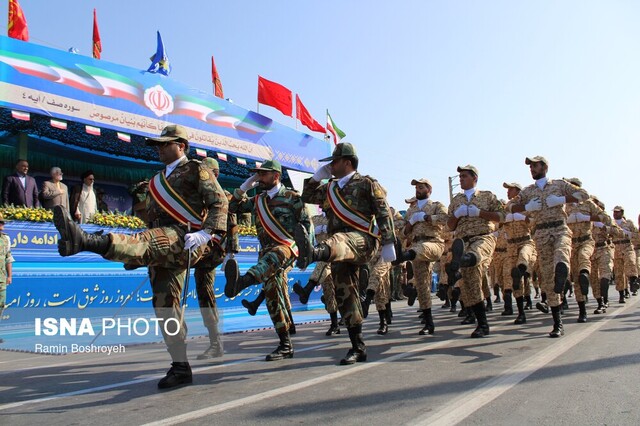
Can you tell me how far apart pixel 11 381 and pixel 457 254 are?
4.65 metres

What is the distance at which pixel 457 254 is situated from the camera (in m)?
6.23

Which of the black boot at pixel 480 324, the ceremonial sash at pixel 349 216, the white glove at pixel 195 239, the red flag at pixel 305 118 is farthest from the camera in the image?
the red flag at pixel 305 118

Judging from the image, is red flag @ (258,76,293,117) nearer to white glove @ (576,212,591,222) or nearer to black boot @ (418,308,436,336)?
white glove @ (576,212,591,222)

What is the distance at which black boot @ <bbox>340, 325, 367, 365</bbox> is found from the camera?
4773mm

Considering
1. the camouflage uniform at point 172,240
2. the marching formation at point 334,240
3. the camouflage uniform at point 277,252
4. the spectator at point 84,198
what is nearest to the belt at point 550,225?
the marching formation at point 334,240

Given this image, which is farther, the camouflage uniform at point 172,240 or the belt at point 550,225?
the belt at point 550,225

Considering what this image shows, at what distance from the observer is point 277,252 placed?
531cm

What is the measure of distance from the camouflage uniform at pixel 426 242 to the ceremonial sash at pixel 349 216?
2603mm

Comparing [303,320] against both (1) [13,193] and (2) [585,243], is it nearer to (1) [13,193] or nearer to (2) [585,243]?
(2) [585,243]

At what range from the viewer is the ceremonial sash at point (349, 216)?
5.01m

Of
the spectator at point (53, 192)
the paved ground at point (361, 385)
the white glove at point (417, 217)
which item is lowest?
the paved ground at point (361, 385)

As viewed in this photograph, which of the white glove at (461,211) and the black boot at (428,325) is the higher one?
the white glove at (461,211)

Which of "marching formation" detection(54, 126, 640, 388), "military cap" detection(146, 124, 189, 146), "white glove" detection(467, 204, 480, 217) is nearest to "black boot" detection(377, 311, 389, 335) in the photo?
"marching formation" detection(54, 126, 640, 388)

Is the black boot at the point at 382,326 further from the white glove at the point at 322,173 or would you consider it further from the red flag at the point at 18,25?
the red flag at the point at 18,25
